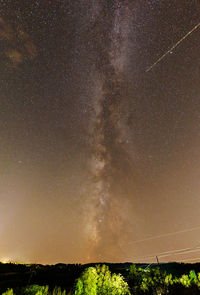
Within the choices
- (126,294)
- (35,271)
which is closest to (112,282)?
(126,294)

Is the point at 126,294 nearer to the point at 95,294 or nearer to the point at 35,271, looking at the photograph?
the point at 95,294

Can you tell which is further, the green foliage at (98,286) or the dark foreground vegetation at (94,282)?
the green foliage at (98,286)

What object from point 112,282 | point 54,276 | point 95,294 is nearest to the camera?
point 95,294

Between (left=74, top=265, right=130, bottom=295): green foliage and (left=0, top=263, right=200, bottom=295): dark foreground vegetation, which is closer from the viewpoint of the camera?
(left=0, top=263, right=200, bottom=295): dark foreground vegetation

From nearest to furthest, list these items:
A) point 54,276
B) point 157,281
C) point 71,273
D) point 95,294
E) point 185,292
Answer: point 185,292
point 157,281
point 95,294
point 54,276
point 71,273

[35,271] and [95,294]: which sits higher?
[35,271]

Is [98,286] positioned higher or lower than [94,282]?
lower

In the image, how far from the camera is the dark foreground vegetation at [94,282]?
2202cm

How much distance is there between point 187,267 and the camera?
215 ft

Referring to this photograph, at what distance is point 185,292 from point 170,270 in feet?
194

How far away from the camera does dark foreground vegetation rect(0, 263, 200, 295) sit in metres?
22.0

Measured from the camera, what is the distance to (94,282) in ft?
95.6

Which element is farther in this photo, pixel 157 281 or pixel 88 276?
pixel 88 276

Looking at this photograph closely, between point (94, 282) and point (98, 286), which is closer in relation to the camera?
point (94, 282)
